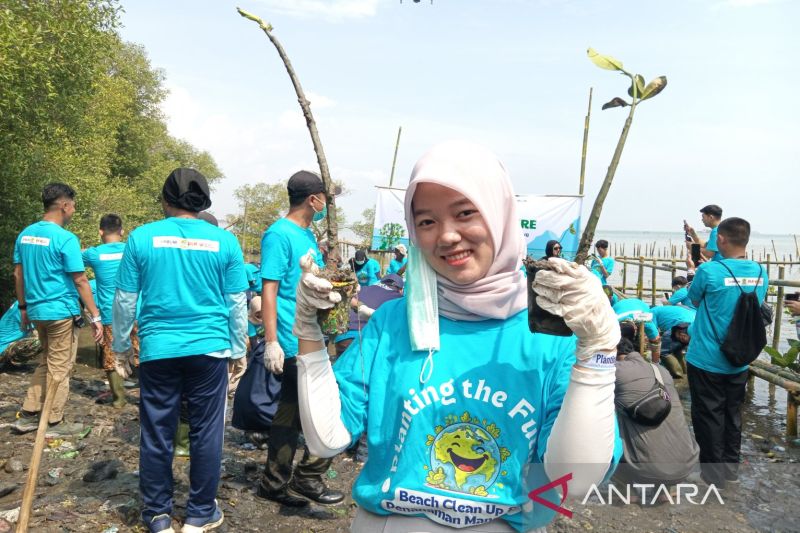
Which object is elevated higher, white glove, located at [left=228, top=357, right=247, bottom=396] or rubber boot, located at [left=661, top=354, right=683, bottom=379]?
white glove, located at [left=228, top=357, right=247, bottom=396]

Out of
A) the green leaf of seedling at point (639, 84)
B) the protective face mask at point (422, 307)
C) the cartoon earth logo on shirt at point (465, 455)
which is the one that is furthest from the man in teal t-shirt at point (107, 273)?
the green leaf of seedling at point (639, 84)

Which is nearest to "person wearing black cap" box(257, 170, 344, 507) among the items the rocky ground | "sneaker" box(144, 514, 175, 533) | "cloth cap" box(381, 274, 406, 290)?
the rocky ground

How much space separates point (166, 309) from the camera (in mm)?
3105

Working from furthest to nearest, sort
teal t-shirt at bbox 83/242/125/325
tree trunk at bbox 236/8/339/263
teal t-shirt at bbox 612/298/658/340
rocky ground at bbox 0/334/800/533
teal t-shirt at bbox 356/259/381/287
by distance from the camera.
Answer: teal t-shirt at bbox 356/259/381/287 → teal t-shirt at bbox 612/298/658/340 → teal t-shirt at bbox 83/242/125/325 → rocky ground at bbox 0/334/800/533 → tree trunk at bbox 236/8/339/263

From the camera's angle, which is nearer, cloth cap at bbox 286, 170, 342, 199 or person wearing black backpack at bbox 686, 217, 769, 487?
cloth cap at bbox 286, 170, 342, 199

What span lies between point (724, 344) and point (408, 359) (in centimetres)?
383

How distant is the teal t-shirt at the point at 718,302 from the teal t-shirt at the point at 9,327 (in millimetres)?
7575

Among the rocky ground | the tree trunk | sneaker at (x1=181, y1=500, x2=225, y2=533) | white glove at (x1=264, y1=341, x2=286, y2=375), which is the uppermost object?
the tree trunk

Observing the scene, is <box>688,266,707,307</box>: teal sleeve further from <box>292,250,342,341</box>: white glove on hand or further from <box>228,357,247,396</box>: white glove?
<box>292,250,342,341</box>: white glove on hand

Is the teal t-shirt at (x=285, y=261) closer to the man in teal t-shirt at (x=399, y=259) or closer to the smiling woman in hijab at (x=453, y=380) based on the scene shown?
the smiling woman in hijab at (x=453, y=380)

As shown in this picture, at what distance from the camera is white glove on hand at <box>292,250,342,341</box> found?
1403 mm

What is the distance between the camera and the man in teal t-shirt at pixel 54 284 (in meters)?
4.85

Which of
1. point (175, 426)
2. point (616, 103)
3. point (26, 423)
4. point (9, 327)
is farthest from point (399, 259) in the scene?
point (616, 103)

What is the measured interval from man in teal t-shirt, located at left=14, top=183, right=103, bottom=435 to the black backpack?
5527 mm
